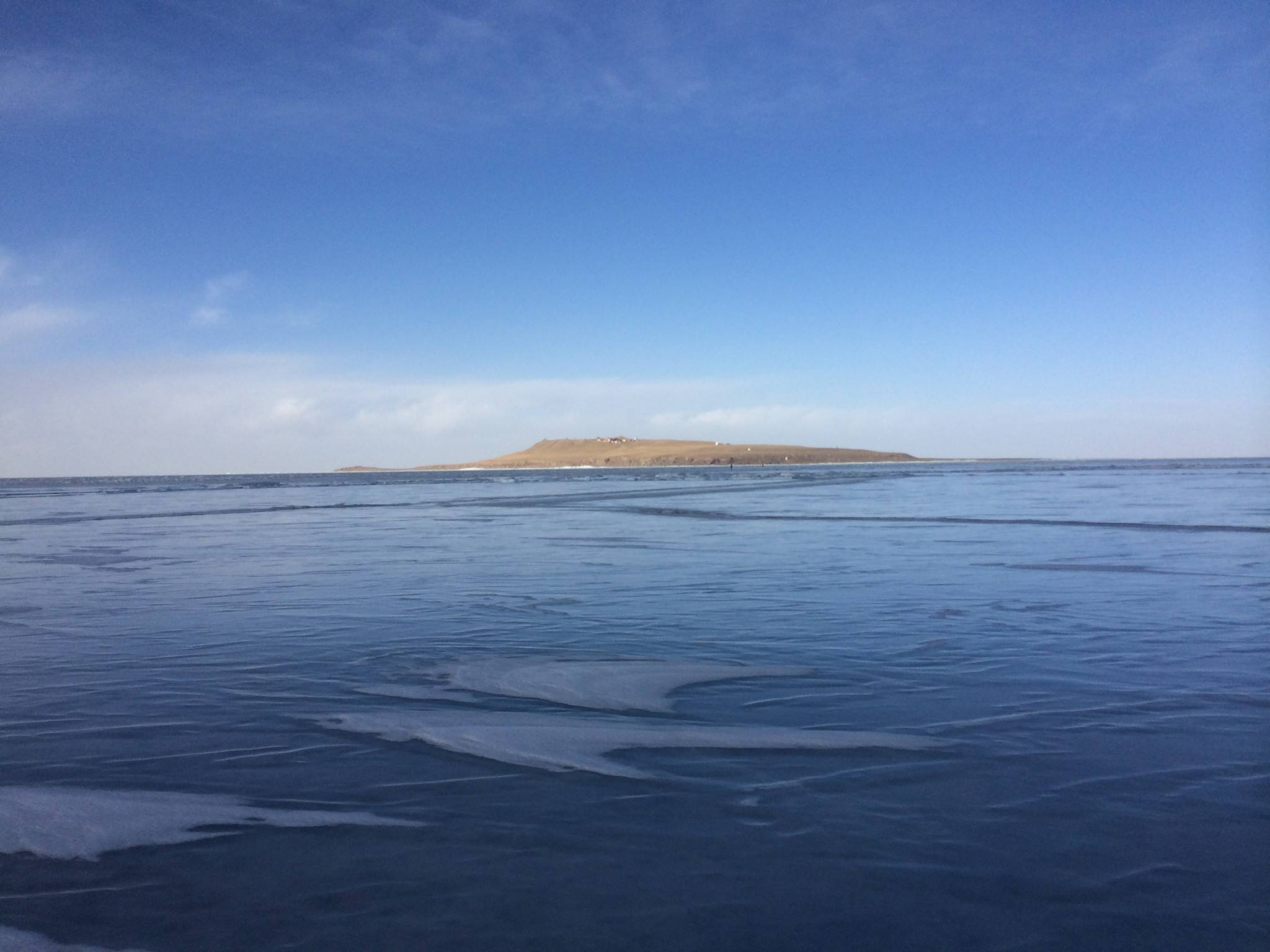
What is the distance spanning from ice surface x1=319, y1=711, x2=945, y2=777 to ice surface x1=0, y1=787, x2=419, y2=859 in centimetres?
98

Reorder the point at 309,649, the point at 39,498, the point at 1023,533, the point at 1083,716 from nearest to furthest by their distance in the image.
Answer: the point at 1083,716
the point at 309,649
the point at 1023,533
the point at 39,498

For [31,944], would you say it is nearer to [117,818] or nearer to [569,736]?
[117,818]

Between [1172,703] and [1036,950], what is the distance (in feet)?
10.2

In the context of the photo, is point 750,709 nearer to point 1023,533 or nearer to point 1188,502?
point 1023,533

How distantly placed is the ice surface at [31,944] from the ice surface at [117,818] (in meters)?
0.58

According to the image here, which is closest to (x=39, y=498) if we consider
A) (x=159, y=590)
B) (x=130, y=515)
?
(x=130, y=515)

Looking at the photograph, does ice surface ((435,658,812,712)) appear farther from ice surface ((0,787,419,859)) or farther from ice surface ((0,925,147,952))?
ice surface ((0,925,147,952))

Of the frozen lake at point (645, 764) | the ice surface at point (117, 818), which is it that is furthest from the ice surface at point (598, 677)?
the ice surface at point (117, 818)

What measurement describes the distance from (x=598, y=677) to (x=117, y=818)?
3.04m

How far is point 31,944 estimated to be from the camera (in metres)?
2.73

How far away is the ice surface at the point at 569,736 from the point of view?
441cm

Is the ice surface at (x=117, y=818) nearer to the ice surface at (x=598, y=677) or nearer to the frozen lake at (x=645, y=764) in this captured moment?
the frozen lake at (x=645, y=764)

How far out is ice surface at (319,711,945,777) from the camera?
14.5 feet

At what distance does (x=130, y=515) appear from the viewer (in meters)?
27.4
